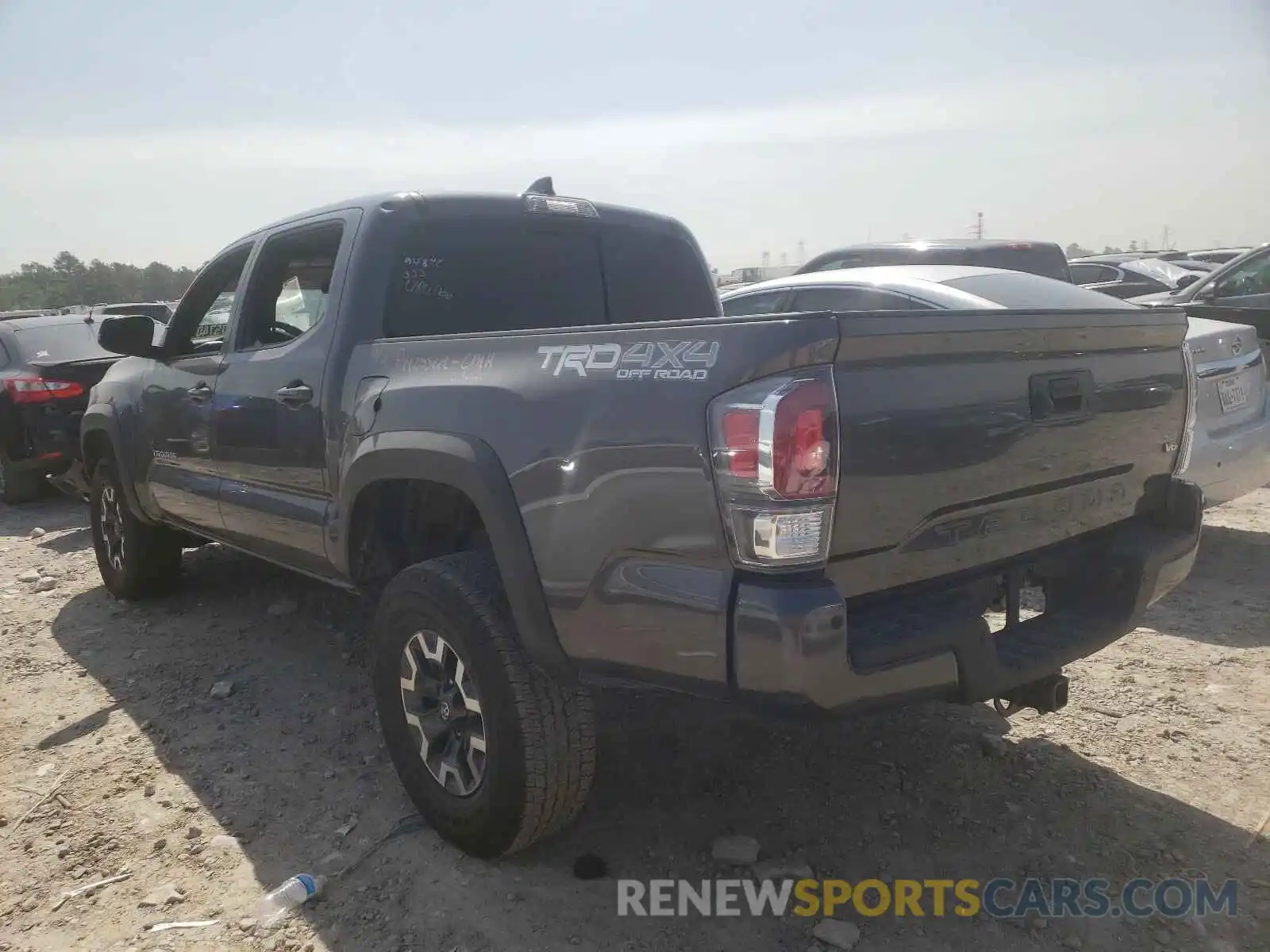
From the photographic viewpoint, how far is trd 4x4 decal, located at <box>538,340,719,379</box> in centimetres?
208

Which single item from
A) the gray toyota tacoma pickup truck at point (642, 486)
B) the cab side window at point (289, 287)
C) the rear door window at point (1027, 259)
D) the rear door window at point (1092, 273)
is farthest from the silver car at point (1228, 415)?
the rear door window at point (1092, 273)

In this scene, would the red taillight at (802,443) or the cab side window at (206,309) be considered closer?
the red taillight at (802,443)

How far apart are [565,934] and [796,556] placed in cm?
123

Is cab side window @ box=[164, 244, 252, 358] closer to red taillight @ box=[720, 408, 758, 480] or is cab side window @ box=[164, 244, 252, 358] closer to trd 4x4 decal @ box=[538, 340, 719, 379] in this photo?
trd 4x4 decal @ box=[538, 340, 719, 379]

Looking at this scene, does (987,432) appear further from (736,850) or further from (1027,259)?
(1027,259)

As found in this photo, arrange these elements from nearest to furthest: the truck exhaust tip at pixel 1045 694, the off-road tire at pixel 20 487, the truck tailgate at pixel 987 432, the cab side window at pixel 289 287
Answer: the truck tailgate at pixel 987 432 → the truck exhaust tip at pixel 1045 694 → the cab side window at pixel 289 287 → the off-road tire at pixel 20 487

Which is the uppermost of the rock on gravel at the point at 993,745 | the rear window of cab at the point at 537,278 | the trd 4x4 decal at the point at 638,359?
the rear window of cab at the point at 537,278

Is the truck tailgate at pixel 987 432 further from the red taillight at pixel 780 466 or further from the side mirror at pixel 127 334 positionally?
the side mirror at pixel 127 334

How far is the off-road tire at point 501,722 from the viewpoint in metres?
2.52

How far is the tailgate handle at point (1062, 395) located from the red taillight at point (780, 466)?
2.42 ft

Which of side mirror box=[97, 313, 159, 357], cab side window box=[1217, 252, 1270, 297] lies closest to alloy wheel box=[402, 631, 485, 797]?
side mirror box=[97, 313, 159, 357]

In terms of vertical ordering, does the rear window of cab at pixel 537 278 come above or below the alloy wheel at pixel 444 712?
above

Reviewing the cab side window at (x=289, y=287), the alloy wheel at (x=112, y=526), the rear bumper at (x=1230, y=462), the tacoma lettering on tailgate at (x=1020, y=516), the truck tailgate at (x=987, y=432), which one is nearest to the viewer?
the truck tailgate at (x=987, y=432)

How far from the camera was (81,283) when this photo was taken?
144 ft
